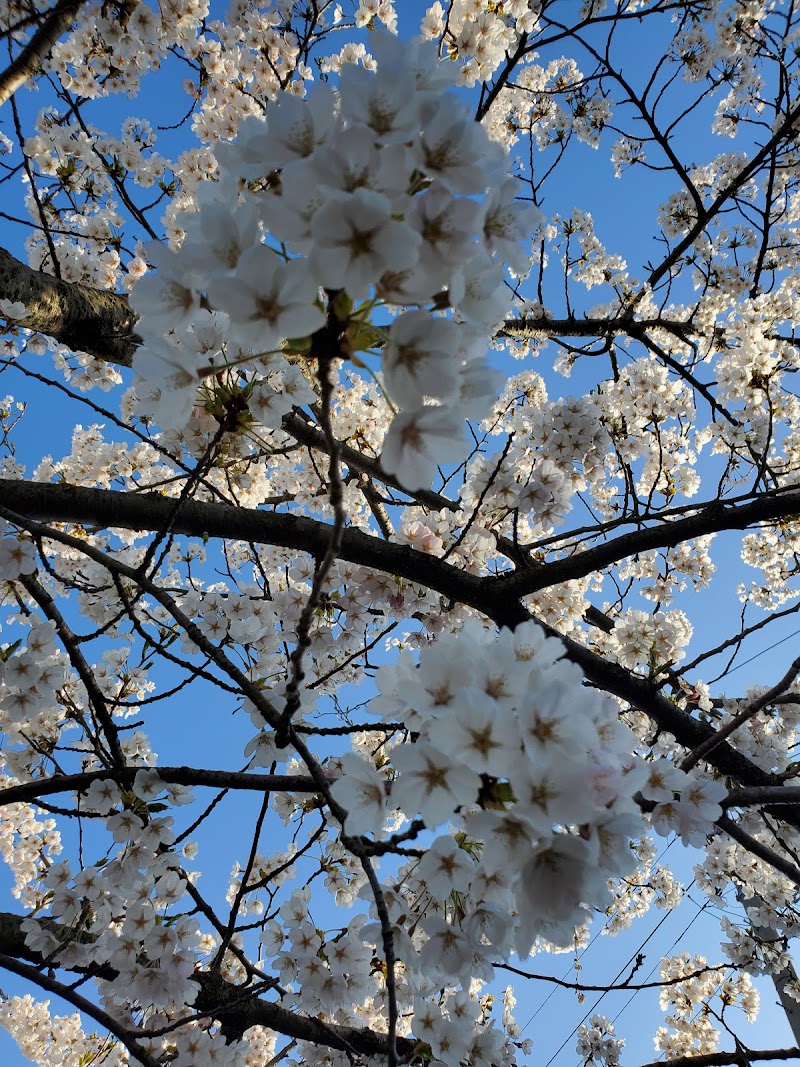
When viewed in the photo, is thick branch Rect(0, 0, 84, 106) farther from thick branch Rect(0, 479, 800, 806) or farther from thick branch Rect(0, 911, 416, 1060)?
thick branch Rect(0, 911, 416, 1060)

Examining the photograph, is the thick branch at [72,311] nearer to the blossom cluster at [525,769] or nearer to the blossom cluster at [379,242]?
the blossom cluster at [379,242]

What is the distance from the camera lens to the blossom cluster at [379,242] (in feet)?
2.54

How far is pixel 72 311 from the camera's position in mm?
3559

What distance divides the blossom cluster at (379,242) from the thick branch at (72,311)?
9.44 ft

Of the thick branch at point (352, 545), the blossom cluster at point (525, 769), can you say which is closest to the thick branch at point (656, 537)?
the thick branch at point (352, 545)

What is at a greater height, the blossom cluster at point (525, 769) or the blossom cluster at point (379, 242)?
the blossom cluster at point (379, 242)

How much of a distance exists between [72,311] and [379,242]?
11.5 ft

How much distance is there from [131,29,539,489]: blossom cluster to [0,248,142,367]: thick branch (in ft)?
9.44

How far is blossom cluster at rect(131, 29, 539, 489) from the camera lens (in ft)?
2.54

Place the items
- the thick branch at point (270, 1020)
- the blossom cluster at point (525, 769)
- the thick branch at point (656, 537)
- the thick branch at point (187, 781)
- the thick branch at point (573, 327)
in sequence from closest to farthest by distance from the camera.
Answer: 1. the blossom cluster at point (525, 769)
2. the thick branch at point (187, 781)
3. the thick branch at point (656, 537)
4. the thick branch at point (270, 1020)
5. the thick branch at point (573, 327)

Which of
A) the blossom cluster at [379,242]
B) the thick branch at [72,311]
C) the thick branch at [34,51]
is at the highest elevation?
the thick branch at [34,51]

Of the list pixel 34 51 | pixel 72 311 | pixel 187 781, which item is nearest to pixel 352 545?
pixel 187 781

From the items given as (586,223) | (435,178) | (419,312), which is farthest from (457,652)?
(586,223)

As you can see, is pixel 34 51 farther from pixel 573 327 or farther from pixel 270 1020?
pixel 270 1020
